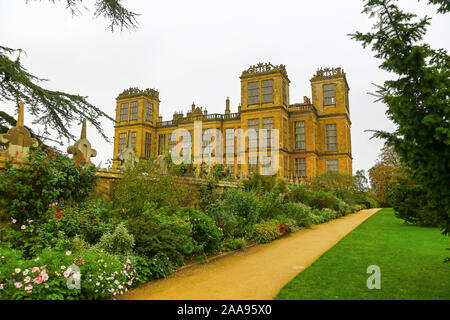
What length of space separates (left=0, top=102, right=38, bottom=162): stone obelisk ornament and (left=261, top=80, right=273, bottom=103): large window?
24.1m

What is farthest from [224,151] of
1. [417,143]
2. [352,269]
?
[417,143]

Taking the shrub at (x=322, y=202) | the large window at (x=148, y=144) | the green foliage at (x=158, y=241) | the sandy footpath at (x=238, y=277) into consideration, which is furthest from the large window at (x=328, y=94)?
A: the green foliage at (x=158, y=241)

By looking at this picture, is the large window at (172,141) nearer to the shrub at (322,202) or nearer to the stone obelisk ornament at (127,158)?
the shrub at (322,202)

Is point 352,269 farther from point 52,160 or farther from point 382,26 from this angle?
point 52,160

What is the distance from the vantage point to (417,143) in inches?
125

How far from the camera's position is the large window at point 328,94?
3050 centimetres

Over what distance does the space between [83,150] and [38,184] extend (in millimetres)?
1616

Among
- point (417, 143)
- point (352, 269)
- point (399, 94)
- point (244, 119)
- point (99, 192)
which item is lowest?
point (352, 269)

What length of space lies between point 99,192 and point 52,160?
160 cm

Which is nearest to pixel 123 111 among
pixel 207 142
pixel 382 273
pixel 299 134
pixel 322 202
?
pixel 207 142

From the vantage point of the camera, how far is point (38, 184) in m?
5.34

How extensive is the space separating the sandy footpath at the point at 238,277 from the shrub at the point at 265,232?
88 cm

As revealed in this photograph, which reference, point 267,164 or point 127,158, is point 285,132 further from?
point 127,158

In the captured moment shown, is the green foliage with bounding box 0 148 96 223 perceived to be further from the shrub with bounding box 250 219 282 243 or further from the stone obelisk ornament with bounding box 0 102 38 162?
the shrub with bounding box 250 219 282 243
